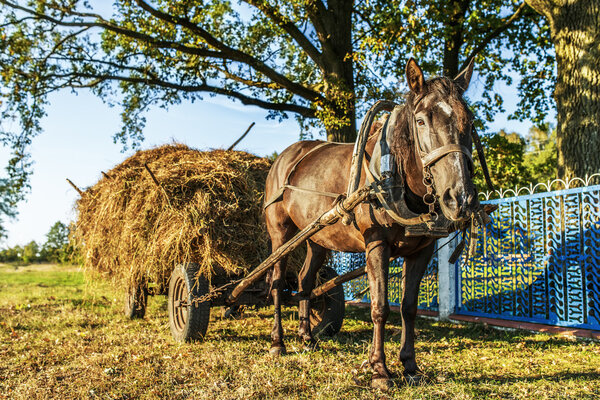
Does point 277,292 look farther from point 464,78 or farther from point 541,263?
point 541,263

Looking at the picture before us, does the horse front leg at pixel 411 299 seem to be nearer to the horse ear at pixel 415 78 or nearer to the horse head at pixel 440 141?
the horse head at pixel 440 141

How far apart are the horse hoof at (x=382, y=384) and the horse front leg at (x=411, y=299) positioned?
14.1 inches

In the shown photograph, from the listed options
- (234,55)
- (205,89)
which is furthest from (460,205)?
(205,89)

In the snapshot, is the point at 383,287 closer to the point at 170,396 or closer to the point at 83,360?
the point at 170,396

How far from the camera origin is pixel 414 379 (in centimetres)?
348

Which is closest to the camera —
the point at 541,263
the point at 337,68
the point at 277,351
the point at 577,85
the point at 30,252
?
the point at 277,351

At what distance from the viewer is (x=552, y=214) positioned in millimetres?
6230

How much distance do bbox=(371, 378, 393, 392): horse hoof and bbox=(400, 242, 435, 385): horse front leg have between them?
36 cm

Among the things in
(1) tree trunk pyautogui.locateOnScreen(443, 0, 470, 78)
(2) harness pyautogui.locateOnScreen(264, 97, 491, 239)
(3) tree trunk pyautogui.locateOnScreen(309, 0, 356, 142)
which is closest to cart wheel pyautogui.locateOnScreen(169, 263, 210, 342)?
(2) harness pyautogui.locateOnScreen(264, 97, 491, 239)

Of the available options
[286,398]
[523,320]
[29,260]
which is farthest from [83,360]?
[29,260]

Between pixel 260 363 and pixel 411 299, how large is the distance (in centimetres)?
152

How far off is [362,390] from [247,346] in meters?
1.94

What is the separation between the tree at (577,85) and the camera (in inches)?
270

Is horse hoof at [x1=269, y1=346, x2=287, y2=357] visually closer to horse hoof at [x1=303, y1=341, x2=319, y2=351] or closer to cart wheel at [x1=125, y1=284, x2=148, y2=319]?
horse hoof at [x1=303, y1=341, x2=319, y2=351]
